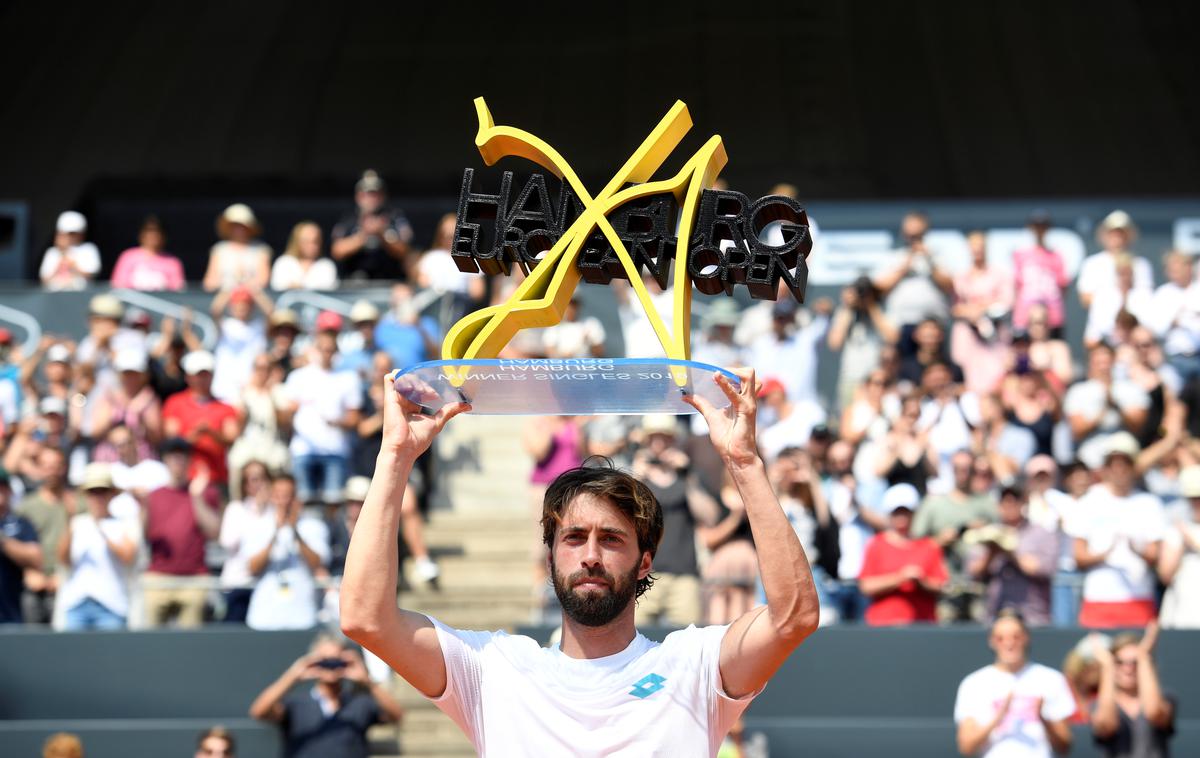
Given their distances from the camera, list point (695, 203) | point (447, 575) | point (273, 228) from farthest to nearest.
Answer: point (273, 228), point (447, 575), point (695, 203)

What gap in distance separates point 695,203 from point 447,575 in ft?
23.9

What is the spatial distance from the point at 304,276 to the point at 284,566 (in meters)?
3.43

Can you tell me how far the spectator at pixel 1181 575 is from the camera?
9477mm

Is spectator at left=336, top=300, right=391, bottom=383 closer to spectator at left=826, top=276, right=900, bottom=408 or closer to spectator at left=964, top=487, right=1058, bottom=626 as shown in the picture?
spectator at left=826, top=276, right=900, bottom=408

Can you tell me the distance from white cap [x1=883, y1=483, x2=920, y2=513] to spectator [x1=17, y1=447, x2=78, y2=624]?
458 cm

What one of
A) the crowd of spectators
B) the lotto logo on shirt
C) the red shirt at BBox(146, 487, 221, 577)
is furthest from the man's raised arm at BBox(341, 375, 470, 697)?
the red shirt at BBox(146, 487, 221, 577)

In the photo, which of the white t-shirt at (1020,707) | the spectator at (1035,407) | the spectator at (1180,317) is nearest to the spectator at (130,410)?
the spectator at (1035,407)

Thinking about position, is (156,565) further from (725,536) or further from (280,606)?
(725,536)

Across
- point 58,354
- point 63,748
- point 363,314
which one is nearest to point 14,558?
point 63,748

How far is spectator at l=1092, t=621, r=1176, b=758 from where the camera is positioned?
328 inches

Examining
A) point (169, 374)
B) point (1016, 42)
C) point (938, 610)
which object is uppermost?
point (1016, 42)

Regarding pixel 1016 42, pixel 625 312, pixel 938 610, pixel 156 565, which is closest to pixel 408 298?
pixel 625 312

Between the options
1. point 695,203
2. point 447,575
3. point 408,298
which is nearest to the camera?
point 695,203

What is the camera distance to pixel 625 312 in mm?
12305
